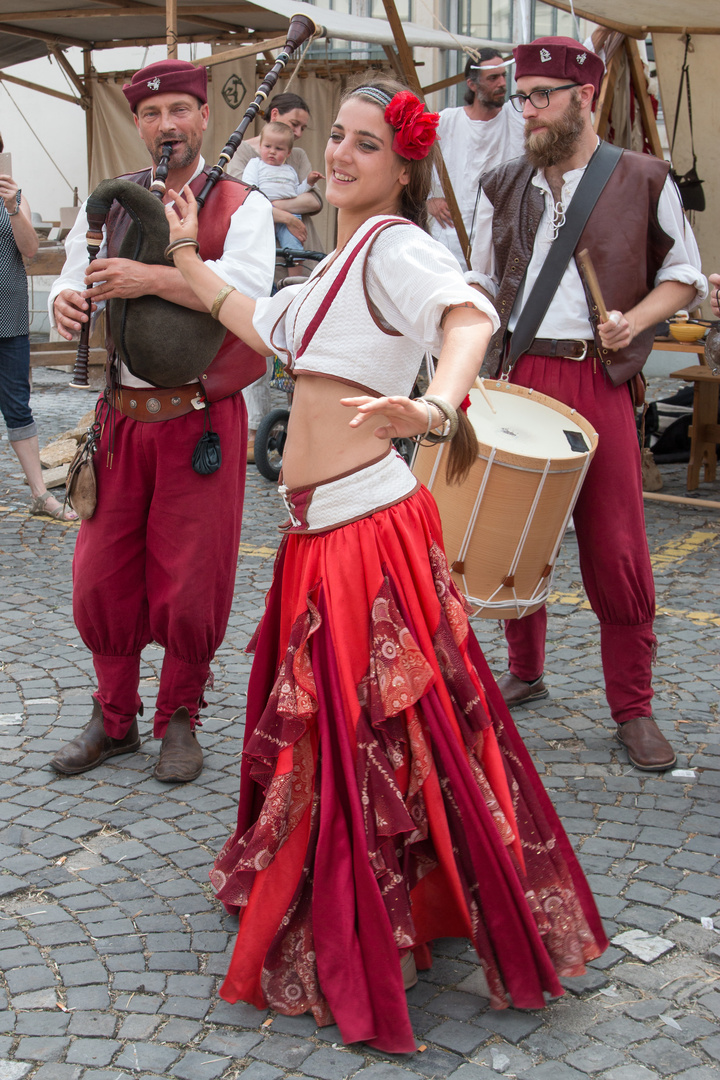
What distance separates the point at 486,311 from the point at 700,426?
589 centimetres

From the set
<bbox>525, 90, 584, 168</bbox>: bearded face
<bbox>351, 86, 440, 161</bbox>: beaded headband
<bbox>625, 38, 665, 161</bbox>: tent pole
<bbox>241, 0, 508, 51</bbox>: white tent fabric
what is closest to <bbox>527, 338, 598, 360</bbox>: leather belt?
<bbox>525, 90, 584, 168</bbox>: bearded face

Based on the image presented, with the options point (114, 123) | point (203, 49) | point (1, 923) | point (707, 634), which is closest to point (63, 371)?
point (114, 123)

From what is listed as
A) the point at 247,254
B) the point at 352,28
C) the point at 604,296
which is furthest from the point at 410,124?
the point at 352,28

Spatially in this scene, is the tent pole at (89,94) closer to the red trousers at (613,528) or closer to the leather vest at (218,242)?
the leather vest at (218,242)

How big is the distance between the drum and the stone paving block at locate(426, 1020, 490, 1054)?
154 cm

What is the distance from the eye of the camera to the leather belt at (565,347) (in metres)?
3.81

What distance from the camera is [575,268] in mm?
3771

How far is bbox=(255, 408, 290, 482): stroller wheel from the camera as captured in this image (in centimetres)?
776

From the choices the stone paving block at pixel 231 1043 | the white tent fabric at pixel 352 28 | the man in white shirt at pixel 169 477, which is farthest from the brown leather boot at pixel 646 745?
the white tent fabric at pixel 352 28

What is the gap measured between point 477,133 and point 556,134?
14.7 feet

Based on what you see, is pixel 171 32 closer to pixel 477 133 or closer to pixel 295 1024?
pixel 477 133

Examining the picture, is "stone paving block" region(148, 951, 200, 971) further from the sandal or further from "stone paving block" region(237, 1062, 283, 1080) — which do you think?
the sandal

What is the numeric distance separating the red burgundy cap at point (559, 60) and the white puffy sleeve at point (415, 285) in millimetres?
1523

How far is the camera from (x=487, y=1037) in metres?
2.45
